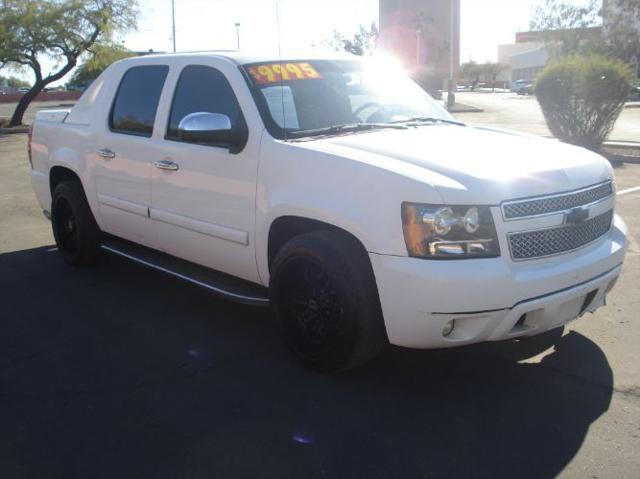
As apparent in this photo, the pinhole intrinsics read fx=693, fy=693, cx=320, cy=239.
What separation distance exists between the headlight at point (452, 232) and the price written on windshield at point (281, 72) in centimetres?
165

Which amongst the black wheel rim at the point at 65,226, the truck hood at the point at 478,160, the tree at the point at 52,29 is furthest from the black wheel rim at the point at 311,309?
the tree at the point at 52,29

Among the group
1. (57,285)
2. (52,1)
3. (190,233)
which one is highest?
(52,1)

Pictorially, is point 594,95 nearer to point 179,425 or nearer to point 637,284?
point 637,284

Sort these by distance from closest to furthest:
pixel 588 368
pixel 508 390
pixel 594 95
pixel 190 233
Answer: pixel 508 390 → pixel 588 368 → pixel 190 233 → pixel 594 95

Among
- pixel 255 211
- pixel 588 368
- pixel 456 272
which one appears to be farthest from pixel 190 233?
pixel 588 368

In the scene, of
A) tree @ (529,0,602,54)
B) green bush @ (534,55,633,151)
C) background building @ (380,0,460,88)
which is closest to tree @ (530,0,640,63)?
tree @ (529,0,602,54)

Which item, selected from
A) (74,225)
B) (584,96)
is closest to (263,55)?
(74,225)

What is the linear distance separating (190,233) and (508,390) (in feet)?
7.76

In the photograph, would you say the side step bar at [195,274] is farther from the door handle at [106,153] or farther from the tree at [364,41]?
the tree at [364,41]

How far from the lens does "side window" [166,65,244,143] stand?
4590 mm

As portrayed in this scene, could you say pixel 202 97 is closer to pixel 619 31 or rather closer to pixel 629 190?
pixel 629 190

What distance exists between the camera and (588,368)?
13.3ft

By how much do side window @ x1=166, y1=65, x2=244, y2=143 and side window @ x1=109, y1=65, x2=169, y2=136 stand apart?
26cm

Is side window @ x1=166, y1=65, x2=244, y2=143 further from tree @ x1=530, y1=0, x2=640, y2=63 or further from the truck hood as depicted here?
tree @ x1=530, y1=0, x2=640, y2=63
